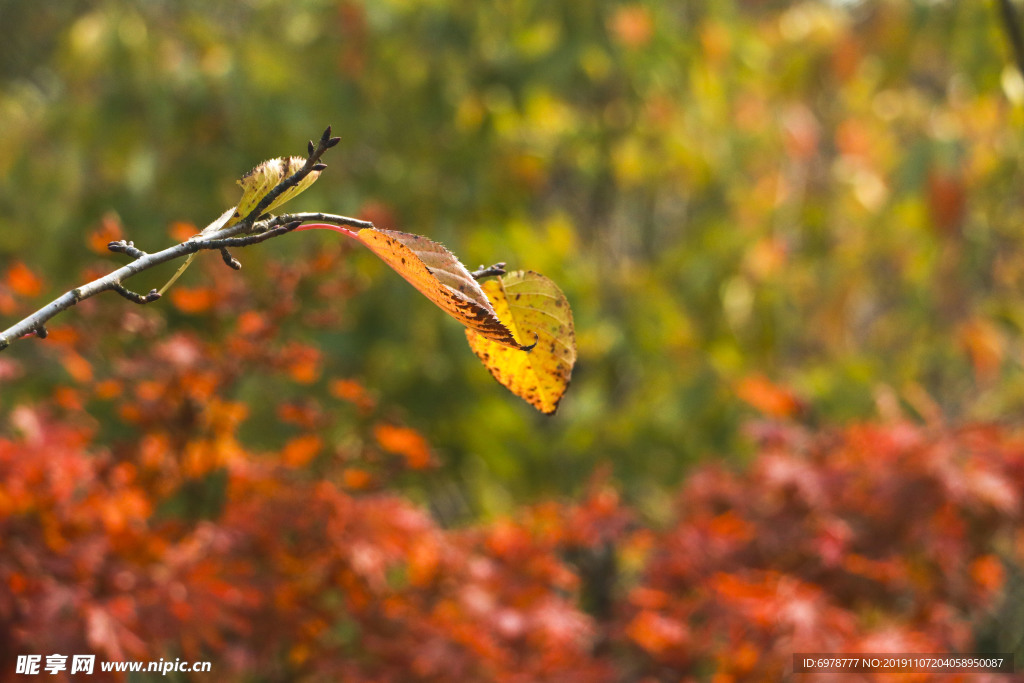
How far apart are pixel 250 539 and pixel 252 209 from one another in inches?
39.9

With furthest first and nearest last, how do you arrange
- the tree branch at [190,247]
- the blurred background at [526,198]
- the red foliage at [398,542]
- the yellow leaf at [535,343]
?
the blurred background at [526,198] < the red foliage at [398,542] < the yellow leaf at [535,343] < the tree branch at [190,247]

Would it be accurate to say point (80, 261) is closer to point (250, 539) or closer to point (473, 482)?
point (473, 482)

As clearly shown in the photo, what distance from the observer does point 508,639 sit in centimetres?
140

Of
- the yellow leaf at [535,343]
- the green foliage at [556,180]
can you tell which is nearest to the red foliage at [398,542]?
the green foliage at [556,180]

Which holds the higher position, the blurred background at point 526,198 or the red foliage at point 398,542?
the blurred background at point 526,198

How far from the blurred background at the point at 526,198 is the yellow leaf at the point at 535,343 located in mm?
1456

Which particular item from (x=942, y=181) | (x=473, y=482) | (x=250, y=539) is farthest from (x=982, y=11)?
(x=250, y=539)

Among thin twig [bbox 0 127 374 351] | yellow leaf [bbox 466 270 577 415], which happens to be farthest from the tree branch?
yellow leaf [bbox 466 270 577 415]

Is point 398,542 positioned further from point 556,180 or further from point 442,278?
point 556,180

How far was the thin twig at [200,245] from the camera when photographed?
1.36 ft

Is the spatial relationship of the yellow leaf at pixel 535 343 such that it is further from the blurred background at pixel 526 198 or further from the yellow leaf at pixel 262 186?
the blurred background at pixel 526 198

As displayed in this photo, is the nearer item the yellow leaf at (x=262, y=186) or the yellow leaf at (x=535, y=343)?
the yellow leaf at (x=262, y=186)

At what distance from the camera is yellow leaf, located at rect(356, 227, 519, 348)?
0.45 meters

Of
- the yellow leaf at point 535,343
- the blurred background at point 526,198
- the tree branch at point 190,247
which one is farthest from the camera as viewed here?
the blurred background at point 526,198
